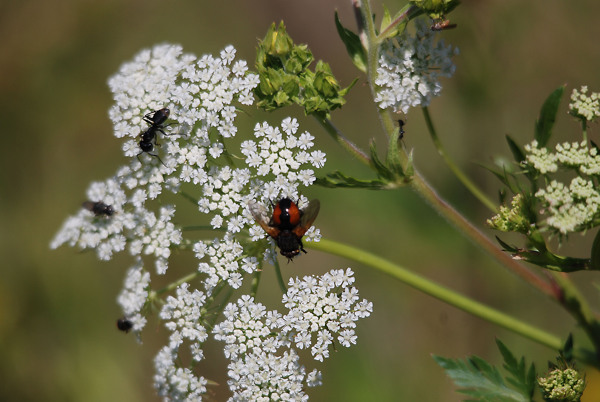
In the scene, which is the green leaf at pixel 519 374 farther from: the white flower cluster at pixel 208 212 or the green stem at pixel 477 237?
the white flower cluster at pixel 208 212

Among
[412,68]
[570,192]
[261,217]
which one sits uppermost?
[412,68]

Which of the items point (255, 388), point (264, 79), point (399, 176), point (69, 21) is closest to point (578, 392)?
point (399, 176)

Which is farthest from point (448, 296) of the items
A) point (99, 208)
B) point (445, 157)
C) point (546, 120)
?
point (99, 208)

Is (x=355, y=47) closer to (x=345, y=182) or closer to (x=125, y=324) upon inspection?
(x=345, y=182)

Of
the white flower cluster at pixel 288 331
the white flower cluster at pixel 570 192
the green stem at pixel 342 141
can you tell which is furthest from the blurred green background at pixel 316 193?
the white flower cluster at pixel 288 331

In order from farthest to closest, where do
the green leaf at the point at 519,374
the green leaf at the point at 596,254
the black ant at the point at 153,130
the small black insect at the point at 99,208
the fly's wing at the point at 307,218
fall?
1. the small black insect at the point at 99,208
2. the black ant at the point at 153,130
3. the fly's wing at the point at 307,218
4. the green leaf at the point at 519,374
5. the green leaf at the point at 596,254

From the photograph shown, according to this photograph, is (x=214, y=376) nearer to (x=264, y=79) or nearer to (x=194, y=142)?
(x=194, y=142)

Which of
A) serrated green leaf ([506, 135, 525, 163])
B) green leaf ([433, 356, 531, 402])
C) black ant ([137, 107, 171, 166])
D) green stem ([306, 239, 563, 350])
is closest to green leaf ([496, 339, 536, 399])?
green leaf ([433, 356, 531, 402])

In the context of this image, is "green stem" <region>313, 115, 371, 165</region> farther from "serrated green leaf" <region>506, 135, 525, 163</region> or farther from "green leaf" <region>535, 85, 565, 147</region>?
"green leaf" <region>535, 85, 565, 147</region>
